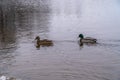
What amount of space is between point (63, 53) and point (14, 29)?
13.8 metres

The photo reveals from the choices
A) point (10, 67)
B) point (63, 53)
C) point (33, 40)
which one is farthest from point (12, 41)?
point (10, 67)

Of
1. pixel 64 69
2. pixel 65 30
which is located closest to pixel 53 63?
pixel 64 69

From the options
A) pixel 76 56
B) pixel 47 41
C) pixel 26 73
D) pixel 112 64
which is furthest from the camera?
pixel 47 41

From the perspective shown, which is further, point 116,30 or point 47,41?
point 116,30

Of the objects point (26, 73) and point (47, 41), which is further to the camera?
point (47, 41)

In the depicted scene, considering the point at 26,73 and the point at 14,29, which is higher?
the point at 14,29

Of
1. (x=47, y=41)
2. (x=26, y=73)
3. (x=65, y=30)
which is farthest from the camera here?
(x=65, y=30)

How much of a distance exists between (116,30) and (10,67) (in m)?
18.9

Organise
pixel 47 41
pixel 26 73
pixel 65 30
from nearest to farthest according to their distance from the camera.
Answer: pixel 26 73 < pixel 47 41 < pixel 65 30

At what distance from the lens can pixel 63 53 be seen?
26.9m

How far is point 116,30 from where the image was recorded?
38.5 metres

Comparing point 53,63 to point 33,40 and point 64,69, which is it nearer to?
point 64,69

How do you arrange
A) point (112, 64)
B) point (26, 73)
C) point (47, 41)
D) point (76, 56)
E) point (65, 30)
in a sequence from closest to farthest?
point (26, 73), point (112, 64), point (76, 56), point (47, 41), point (65, 30)

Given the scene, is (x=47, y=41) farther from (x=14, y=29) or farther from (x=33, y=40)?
(x=14, y=29)
